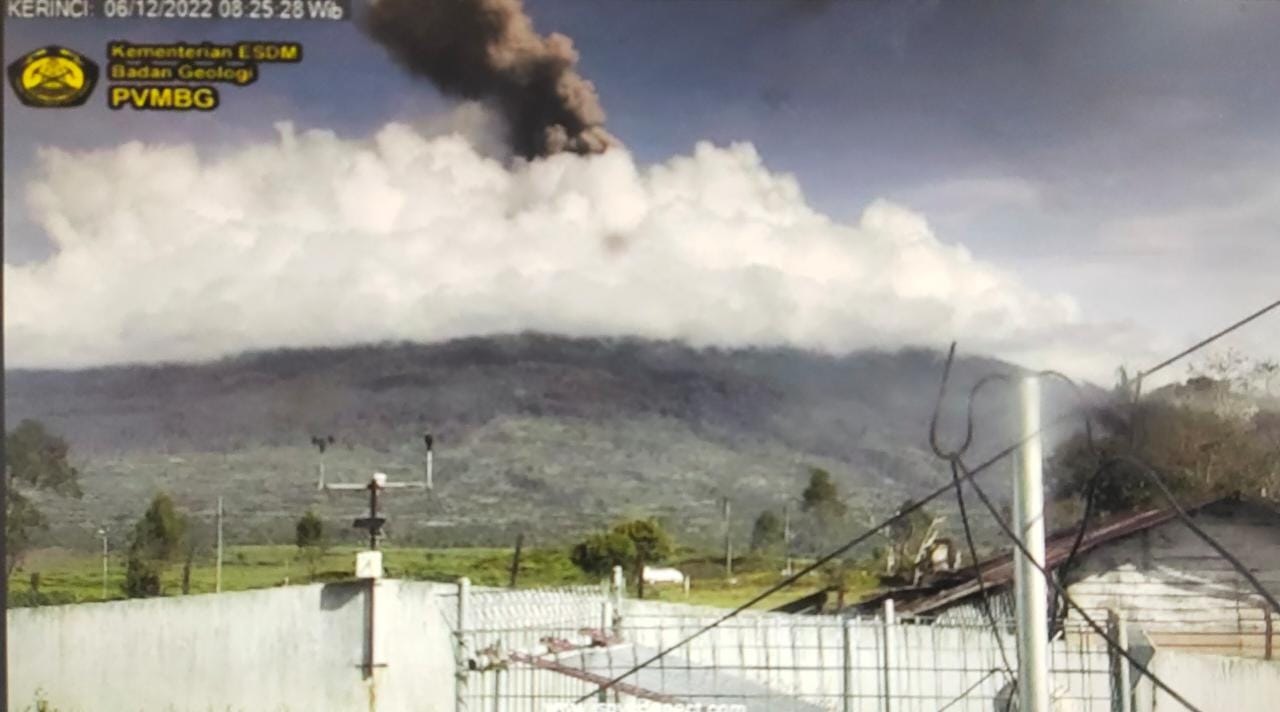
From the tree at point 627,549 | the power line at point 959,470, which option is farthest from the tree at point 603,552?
the power line at point 959,470

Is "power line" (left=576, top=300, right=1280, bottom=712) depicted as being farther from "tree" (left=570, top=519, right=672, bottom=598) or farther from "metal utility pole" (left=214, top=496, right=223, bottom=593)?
"metal utility pole" (left=214, top=496, right=223, bottom=593)

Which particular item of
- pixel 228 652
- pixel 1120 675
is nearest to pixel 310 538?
pixel 228 652

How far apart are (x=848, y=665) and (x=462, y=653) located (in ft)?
2.29

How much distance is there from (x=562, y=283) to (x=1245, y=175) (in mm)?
1167

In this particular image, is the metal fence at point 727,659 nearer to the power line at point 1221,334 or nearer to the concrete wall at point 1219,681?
the concrete wall at point 1219,681

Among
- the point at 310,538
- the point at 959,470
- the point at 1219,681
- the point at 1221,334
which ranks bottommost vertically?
the point at 1219,681

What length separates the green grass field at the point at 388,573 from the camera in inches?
104

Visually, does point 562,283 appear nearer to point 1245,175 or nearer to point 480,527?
point 480,527

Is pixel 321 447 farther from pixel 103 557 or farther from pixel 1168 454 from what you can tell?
pixel 1168 454

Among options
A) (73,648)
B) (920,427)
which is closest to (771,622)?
(920,427)

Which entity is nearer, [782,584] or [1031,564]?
[1031,564]

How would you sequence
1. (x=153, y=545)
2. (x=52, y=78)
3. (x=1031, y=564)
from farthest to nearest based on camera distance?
(x=153, y=545)
(x=52, y=78)
(x=1031, y=564)

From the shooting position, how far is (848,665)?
2820 millimetres

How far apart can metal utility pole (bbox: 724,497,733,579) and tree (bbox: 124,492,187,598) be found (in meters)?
0.92
